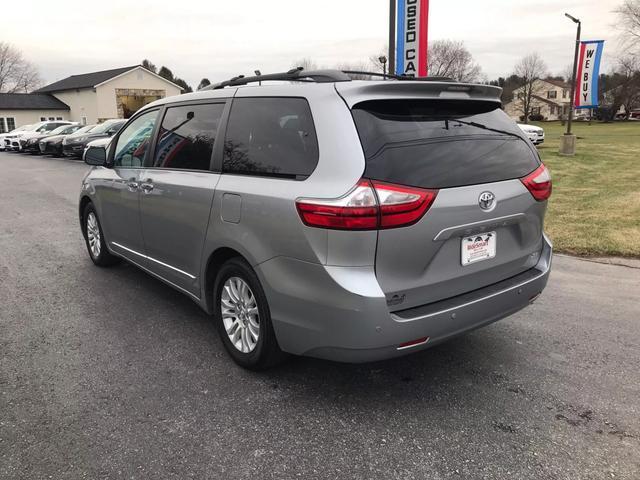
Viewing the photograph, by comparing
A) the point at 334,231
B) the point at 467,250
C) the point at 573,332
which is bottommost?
the point at 573,332

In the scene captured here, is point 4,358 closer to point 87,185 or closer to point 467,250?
point 87,185

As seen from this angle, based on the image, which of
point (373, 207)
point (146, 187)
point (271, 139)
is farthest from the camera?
point (146, 187)

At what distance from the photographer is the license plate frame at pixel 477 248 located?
2.87m

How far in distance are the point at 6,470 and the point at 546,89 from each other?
387ft

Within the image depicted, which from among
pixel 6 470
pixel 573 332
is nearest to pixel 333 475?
pixel 6 470

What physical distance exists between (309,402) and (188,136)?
215 cm

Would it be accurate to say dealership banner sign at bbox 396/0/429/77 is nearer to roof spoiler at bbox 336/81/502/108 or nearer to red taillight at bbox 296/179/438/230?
roof spoiler at bbox 336/81/502/108

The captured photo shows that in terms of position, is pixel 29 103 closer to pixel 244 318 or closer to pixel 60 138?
pixel 60 138

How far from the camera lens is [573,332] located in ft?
13.1

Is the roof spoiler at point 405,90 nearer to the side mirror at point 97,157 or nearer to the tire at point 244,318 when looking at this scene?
the tire at point 244,318

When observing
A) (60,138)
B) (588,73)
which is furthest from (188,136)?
(60,138)

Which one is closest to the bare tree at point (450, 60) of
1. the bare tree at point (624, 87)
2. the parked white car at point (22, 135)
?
the bare tree at point (624, 87)

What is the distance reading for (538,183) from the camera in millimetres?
3270

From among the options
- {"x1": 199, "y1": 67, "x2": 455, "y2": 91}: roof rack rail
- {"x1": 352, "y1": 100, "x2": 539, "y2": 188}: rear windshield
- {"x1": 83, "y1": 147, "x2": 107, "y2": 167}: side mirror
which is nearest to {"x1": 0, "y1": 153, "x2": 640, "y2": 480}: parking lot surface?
{"x1": 352, "y1": 100, "x2": 539, "y2": 188}: rear windshield
